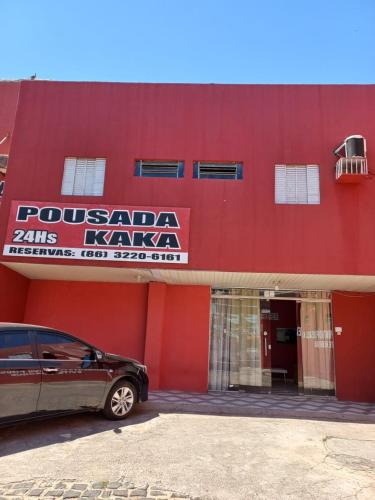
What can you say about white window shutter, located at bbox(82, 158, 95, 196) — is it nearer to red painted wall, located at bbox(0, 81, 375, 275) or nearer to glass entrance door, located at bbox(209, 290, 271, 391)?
red painted wall, located at bbox(0, 81, 375, 275)

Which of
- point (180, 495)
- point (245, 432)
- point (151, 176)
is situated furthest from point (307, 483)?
point (151, 176)

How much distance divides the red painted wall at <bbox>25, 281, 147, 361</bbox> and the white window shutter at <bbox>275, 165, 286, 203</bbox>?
4173 mm

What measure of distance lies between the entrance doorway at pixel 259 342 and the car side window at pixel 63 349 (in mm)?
4621

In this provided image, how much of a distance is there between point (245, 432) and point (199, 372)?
371cm

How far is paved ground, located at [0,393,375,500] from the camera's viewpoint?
4121 mm

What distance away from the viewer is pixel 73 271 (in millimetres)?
9625

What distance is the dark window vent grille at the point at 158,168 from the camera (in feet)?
31.7

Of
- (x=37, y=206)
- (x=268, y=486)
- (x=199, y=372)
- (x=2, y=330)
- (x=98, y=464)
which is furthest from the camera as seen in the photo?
(x=199, y=372)

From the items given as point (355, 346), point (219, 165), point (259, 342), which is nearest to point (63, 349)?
point (219, 165)

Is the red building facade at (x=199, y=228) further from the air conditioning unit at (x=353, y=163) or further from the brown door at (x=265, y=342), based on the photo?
the air conditioning unit at (x=353, y=163)

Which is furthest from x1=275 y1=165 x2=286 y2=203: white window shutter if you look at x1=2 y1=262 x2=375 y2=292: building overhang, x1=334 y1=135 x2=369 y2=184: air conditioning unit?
x1=2 y1=262 x2=375 y2=292: building overhang

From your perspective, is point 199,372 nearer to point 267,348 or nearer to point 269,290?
point 267,348

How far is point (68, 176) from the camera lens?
9.65 metres

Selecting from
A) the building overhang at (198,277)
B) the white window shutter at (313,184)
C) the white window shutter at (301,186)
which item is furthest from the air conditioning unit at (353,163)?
the building overhang at (198,277)
